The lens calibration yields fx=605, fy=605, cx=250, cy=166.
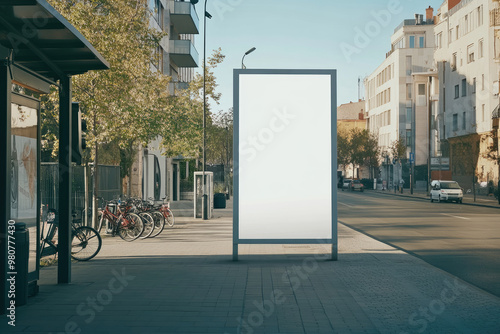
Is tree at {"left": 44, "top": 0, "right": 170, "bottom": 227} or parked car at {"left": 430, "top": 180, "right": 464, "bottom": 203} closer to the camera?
tree at {"left": 44, "top": 0, "right": 170, "bottom": 227}

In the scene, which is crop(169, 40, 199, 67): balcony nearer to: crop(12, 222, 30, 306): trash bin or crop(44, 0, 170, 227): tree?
crop(44, 0, 170, 227): tree

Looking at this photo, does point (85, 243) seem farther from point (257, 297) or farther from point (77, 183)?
point (77, 183)

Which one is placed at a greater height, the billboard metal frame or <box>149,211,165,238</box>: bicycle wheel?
the billboard metal frame

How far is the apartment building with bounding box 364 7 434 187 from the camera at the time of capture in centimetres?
8038

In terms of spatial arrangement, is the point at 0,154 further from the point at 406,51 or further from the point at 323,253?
the point at 406,51

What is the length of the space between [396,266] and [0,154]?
7025 millimetres

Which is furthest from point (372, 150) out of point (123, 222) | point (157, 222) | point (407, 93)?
point (123, 222)

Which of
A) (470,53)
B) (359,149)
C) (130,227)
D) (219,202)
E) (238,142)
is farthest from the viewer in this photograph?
(359,149)

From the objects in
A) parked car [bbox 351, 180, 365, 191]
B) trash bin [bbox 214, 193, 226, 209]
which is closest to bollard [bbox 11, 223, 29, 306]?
trash bin [bbox 214, 193, 226, 209]

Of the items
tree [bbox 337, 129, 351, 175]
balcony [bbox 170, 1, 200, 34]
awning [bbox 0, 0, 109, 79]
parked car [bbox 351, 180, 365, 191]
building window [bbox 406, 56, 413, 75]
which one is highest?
building window [bbox 406, 56, 413, 75]

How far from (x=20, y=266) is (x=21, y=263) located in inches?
1.5

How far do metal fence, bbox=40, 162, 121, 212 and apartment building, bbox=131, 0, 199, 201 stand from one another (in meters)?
7.50

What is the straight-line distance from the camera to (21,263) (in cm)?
719

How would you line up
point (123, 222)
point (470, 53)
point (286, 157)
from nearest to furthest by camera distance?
1. point (286, 157)
2. point (123, 222)
3. point (470, 53)
